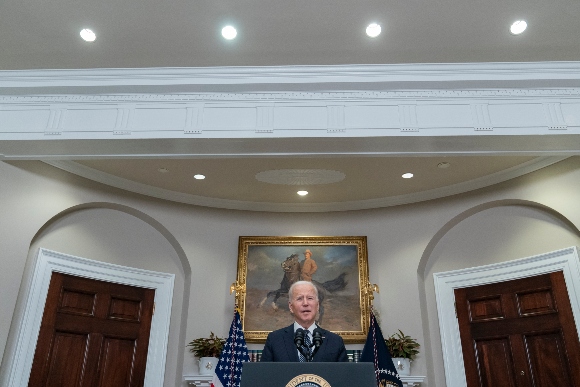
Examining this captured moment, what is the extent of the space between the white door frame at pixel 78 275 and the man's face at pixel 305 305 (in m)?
4.50

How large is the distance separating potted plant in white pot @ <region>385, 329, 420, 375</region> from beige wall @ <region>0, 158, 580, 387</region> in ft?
0.60

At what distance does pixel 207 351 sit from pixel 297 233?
224cm

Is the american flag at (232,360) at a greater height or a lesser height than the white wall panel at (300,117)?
lesser

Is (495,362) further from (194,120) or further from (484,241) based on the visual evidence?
(194,120)

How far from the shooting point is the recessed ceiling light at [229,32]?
4.18 m

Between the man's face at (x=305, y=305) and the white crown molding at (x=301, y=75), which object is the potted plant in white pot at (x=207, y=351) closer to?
the white crown molding at (x=301, y=75)

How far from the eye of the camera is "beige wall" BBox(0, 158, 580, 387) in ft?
18.5

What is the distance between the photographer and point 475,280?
6.35 metres

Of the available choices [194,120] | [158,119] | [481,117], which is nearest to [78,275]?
[158,119]

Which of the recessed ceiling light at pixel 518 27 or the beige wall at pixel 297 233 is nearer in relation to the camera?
the recessed ceiling light at pixel 518 27

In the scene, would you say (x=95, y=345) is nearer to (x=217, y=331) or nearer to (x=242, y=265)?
Answer: (x=217, y=331)

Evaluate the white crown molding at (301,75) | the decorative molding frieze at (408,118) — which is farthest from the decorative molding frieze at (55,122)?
the decorative molding frieze at (408,118)

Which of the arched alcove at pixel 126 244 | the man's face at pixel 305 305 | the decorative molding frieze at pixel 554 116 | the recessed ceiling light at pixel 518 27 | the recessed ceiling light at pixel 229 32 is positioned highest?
the recessed ceiling light at pixel 229 32

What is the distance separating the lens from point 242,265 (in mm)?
6848
